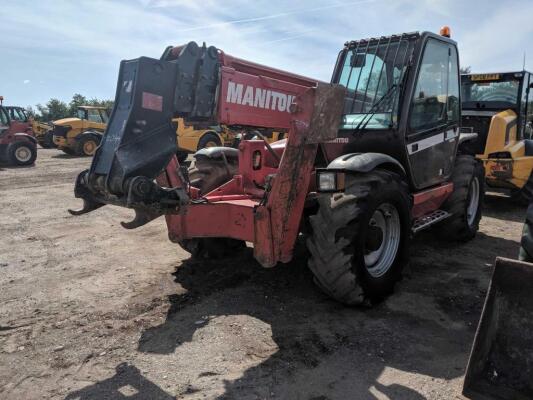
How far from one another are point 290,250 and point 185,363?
4.16ft

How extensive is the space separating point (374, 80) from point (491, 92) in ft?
17.5

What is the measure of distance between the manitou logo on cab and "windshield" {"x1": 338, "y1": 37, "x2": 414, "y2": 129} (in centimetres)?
122

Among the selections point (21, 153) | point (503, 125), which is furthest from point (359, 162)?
point (21, 153)

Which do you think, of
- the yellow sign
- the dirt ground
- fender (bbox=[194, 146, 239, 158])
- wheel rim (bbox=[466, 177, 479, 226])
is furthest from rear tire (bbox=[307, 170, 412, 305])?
the yellow sign

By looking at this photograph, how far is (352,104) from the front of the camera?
5086mm

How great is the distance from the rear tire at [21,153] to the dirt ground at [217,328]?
12.3m

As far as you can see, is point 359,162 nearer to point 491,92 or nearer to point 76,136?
point 491,92

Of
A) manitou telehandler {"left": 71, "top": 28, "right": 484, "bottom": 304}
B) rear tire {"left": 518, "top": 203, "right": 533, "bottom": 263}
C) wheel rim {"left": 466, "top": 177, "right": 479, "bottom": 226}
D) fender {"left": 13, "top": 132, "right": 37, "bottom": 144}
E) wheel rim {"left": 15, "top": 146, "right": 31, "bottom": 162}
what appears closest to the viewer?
rear tire {"left": 518, "top": 203, "right": 533, "bottom": 263}

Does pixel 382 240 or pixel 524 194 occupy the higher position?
pixel 524 194

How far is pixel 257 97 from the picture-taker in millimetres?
3652

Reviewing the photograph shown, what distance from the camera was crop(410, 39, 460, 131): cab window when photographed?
190 inches

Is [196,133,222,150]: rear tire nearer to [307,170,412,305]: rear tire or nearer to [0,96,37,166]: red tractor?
[0,96,37,166]: red tractor

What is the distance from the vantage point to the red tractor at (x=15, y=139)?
16656 millimetres

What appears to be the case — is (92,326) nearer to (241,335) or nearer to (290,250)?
(241,335)
